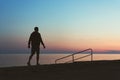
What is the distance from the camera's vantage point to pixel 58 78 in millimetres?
19953

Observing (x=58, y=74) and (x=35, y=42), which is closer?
(x=58, y=74)

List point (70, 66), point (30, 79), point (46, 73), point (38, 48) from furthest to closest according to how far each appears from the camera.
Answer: point (70, 66) → point (38, 48) → point (46, 73) → point (30, 79)

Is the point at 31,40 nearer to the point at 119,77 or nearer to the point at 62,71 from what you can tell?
the point at 62,71

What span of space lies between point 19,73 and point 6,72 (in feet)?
2.88

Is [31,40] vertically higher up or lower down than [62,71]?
higher up

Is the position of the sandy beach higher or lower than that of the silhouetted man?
lower

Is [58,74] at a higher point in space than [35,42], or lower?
lower

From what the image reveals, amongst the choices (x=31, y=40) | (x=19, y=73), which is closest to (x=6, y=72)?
(x=19, y=73)

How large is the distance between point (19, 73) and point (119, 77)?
5.06 meters

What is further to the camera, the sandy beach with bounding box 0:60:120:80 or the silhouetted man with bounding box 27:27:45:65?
the silhouetted man with bounding box 27:27:45:65

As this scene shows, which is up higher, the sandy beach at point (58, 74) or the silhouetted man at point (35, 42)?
the silhouetted man at point (35, 42)

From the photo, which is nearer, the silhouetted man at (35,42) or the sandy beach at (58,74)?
the sandy beach at (58,74)

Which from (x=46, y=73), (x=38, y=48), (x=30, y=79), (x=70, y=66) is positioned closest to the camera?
(x=30, y=79)

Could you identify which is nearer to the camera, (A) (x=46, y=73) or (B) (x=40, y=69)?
(A) (x=46, y=73)
